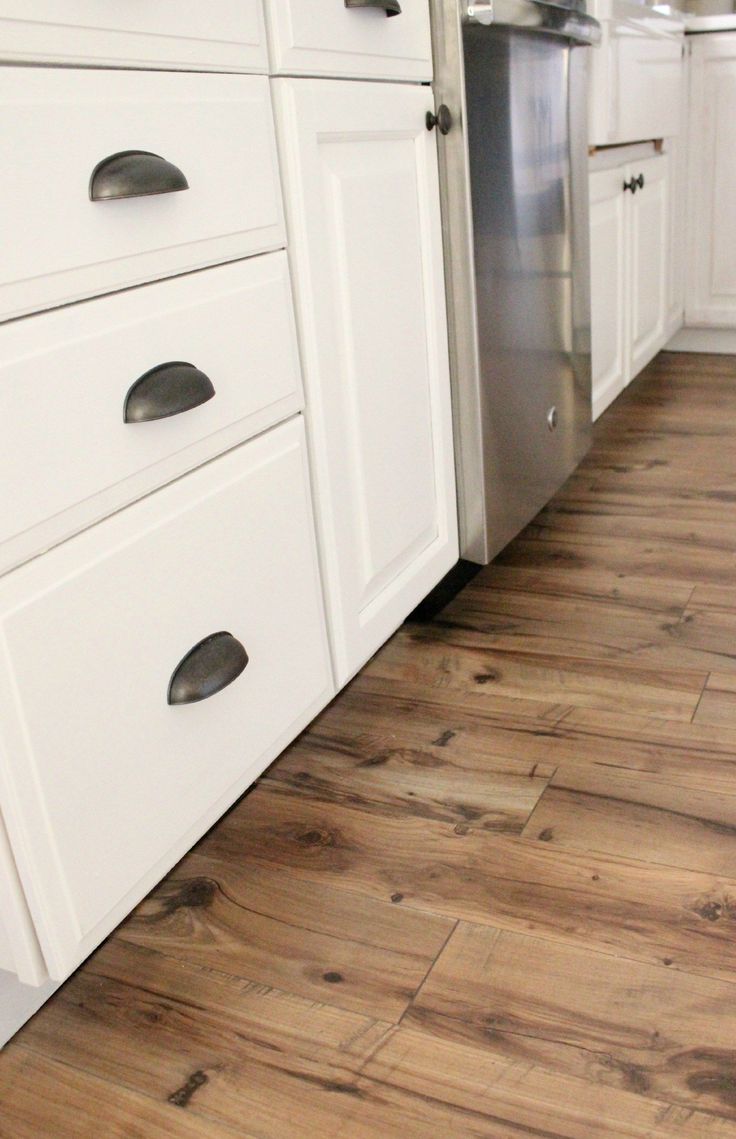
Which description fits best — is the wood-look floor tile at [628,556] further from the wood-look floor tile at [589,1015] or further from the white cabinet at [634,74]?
the wood-look floor tile at [589,1015]

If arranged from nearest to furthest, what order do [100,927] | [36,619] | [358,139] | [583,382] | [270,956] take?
[36,619]
[100,927]
[270,956]
[358,139]
[583,382]

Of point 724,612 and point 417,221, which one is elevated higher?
point 417,221

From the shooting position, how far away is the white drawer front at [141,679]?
2.37 ft

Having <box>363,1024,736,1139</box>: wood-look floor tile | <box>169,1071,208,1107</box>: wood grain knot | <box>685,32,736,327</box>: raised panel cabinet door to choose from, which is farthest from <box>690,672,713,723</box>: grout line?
<box>685,32,736,327</box>: raised panel cabinet door

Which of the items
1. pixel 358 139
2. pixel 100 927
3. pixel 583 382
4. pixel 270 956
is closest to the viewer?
pixel 100 927

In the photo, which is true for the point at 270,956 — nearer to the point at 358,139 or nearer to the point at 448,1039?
the point at 448,1039

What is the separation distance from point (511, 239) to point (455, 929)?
35.1 inches

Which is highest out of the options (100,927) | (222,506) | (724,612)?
(222,506)

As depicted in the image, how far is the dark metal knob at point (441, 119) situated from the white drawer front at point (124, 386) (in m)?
0.38

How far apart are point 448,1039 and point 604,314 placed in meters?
1.54

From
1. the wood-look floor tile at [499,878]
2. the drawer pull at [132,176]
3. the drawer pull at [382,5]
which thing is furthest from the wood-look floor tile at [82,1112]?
the drawer pull at [382,5]

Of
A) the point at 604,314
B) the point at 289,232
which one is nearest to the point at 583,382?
the point at 604,314

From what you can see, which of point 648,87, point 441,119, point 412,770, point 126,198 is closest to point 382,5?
point 441,119

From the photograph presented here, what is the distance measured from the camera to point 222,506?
0.91 metres
